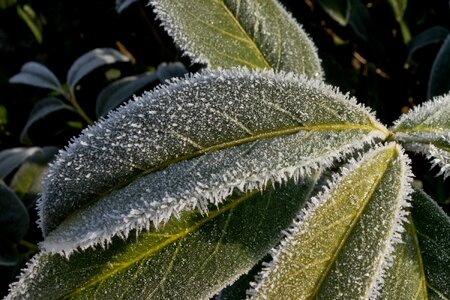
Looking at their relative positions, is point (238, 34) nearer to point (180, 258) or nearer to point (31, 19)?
point (180, 258)

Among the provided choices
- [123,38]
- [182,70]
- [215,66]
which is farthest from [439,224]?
[123,38]

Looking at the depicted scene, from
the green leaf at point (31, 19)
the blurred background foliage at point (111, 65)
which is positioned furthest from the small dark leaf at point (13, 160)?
the green leaf at point (31, 19)

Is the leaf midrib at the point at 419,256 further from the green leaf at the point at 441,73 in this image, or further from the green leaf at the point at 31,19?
the green leaf at the point at 31,19

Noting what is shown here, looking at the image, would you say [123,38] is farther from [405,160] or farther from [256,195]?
[405,160]

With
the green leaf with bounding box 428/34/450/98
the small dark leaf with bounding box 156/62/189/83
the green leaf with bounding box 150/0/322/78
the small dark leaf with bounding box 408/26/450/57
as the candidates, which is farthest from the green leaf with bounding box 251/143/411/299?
the small dark leaf with bounding box 408/26/450/57

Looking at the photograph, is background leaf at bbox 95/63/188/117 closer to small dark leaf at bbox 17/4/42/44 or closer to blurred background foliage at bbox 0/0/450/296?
blurred background foliage at bbox 0/0/450/296

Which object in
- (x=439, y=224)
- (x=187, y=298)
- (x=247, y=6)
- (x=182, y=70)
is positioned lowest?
(x=187, y=298)
